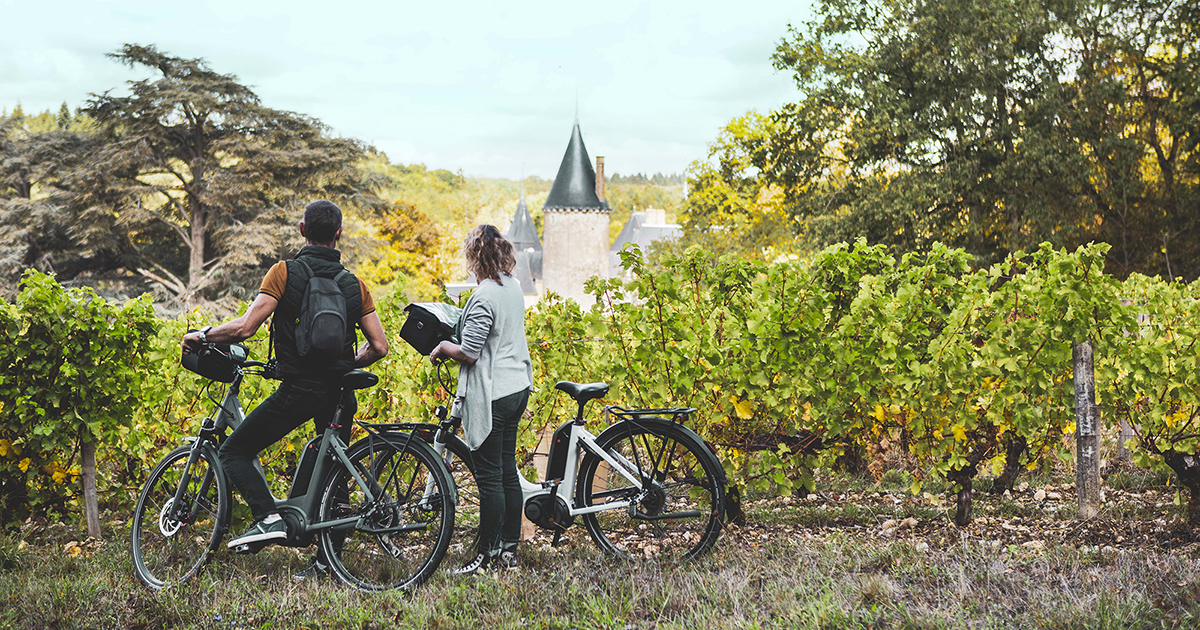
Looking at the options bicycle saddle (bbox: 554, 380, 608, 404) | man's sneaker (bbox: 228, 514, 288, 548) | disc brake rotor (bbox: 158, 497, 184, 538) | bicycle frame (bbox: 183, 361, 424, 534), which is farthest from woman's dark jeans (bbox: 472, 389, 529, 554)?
disc brake rotor (bbox: 158, 497, 184, 538)

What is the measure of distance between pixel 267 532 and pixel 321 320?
1136 millimetres

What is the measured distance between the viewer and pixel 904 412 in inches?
209

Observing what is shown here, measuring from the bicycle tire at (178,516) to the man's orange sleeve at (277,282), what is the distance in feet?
3.24

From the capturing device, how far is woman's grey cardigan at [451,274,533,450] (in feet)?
13.5

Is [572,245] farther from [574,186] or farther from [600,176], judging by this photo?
[600,176]

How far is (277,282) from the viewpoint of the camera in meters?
4.00

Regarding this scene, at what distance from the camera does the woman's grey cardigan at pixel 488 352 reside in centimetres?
411

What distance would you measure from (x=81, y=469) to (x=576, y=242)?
171 ft

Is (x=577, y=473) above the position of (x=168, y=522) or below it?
above

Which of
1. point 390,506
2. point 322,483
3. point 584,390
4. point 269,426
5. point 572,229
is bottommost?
point 390,506

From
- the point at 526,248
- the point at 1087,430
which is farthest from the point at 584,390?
the point at 526,248

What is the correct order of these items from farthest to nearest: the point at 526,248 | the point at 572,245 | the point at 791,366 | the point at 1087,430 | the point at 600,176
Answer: the point at 526,248 → the point at 600,176 → the point at 572,245 → the point at 1087,430 → the point at 791,366

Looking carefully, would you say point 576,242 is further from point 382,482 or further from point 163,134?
point 382,482

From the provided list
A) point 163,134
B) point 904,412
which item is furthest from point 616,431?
point 163,134
